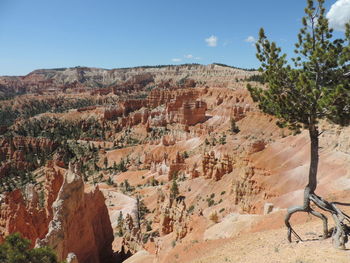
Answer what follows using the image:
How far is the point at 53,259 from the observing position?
11281 mm

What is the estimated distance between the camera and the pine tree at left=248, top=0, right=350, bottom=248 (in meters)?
9.09

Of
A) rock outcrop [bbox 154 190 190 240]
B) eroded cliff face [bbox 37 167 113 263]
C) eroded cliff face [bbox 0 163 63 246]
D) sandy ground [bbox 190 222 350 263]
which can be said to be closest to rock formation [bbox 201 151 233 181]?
rock outcrop [bbox 154 190 190 240]

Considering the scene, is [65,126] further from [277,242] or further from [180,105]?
→ [277,242]

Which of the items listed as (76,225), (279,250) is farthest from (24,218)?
(279,250)

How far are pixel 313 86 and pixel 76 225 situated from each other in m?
18.2

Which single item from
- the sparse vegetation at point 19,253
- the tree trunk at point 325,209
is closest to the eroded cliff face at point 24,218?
the sparse vegetation at point 19,253

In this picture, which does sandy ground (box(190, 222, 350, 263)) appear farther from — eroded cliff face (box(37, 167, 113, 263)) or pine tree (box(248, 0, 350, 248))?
eroded cliff face (box(37, 167, 113, 263))

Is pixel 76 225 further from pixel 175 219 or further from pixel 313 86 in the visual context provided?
pixel 313 86

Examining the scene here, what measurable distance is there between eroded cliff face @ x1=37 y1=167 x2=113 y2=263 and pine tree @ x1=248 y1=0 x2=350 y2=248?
1400 cm

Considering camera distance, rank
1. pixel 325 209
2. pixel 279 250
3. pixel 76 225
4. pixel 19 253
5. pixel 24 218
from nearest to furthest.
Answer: pixel 325 209 → pixel 19 253 → pixel 279 250 → pixel 76 225 → pixel 24 218

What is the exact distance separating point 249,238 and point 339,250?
5.53 meters

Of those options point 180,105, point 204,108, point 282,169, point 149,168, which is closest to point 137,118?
point 180,105

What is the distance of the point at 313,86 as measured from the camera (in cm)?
981

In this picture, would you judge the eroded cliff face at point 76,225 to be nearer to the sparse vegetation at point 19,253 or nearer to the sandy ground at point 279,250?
the sparse vegetation at point 19,253
